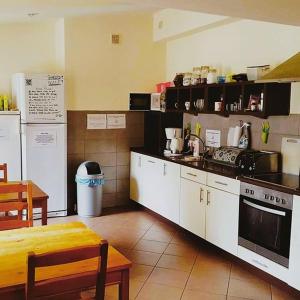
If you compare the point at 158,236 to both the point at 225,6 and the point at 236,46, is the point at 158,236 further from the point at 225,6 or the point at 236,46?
the point at 225,6

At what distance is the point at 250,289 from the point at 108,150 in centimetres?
289

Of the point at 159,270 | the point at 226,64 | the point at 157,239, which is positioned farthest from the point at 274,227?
the point at 226,64

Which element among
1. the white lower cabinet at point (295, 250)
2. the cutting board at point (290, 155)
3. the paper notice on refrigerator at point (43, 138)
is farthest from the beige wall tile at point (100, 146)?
the white lower cabinet at point (295, 250)

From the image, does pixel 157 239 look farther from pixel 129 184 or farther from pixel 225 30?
pixel 225 30

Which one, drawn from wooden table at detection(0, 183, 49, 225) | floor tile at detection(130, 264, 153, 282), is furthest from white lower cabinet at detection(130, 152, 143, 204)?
wooden table at detection(0, 183, 49, 225)

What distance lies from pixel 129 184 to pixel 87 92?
143 cm

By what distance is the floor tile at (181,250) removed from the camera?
4.00m

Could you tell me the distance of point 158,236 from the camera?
4.54m

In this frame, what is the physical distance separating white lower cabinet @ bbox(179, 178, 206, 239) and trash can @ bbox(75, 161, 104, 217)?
122 cm

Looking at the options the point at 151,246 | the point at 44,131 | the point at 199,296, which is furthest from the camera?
the point at 44,131

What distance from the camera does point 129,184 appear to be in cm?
580

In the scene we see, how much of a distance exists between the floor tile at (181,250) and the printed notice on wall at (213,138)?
4.19ft

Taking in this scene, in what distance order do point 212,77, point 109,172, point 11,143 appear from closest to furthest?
point 212,77 < point 11,143 < point 109,172

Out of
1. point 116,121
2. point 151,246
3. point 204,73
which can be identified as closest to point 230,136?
point 204,73
